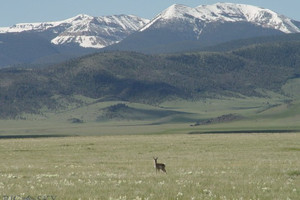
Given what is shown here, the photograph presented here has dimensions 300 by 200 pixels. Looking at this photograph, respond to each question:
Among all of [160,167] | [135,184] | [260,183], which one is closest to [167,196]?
[135,184]

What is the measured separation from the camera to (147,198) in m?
22.0

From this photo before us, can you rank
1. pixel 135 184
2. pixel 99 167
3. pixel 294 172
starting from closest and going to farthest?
pixel 135 184 → pixel 294 172 → pixel 99 167

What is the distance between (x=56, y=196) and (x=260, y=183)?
28.4 feet

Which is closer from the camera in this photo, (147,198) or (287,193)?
(147,198)

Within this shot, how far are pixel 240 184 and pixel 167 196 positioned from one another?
4.54m

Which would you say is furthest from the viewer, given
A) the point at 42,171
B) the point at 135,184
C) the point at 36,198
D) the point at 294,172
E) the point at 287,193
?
the point at 42,171

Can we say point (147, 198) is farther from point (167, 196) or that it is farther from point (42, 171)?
point (42, 171)

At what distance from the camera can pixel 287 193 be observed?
23.7m

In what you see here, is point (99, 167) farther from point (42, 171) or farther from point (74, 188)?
point (74, 188)

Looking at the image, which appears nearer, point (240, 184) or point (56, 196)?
point (56, 196)

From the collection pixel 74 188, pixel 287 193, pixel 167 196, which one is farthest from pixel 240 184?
pixel 74 188

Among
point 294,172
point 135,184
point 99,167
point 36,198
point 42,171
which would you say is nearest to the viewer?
point 36,198

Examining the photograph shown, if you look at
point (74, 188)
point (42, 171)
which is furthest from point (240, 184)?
point (42, 171)

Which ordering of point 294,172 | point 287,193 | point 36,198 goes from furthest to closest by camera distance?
point 294,172, point 287,193, point 36,198
